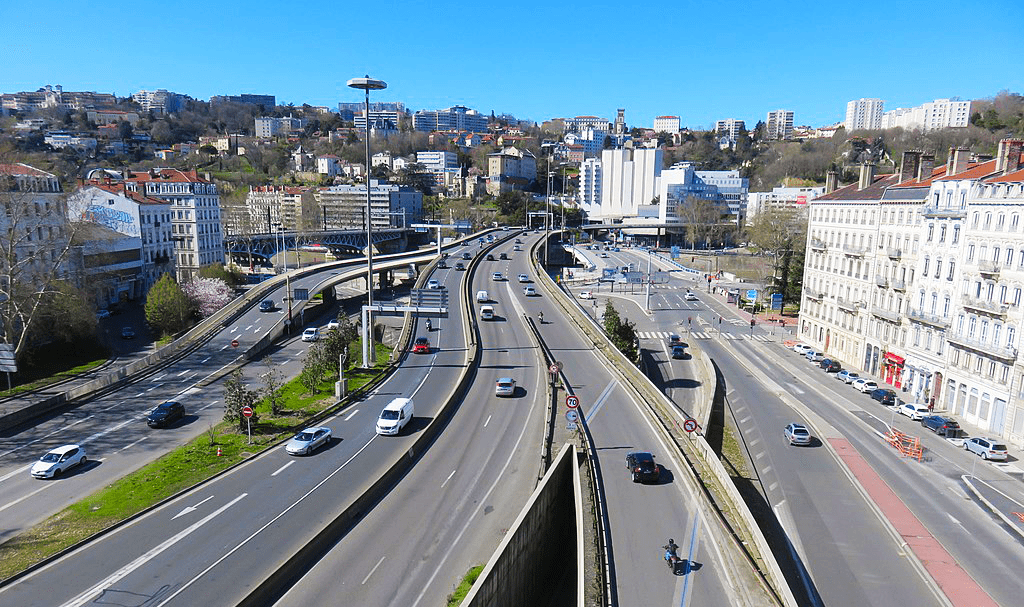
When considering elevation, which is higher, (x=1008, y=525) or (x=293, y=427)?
(x=293, y=427)

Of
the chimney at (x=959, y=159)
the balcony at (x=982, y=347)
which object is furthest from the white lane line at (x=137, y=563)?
the chimney at (x=959, y=159)

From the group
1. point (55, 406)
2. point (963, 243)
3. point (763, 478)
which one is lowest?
point (763, 478)

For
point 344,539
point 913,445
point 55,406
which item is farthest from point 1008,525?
point 55,406

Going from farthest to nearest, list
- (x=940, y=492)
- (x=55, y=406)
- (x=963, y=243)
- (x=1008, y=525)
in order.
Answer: (x=963, y=243)
(x=55, y=406)
(x=940, y=492)
(x=1008, y=525)

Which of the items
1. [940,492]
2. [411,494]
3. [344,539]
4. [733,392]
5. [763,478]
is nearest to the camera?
[344,539]

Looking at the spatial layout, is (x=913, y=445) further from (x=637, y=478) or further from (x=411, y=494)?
Result: (x=411, y=494)

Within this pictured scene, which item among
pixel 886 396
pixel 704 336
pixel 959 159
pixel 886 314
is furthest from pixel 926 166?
pixel 704 336
